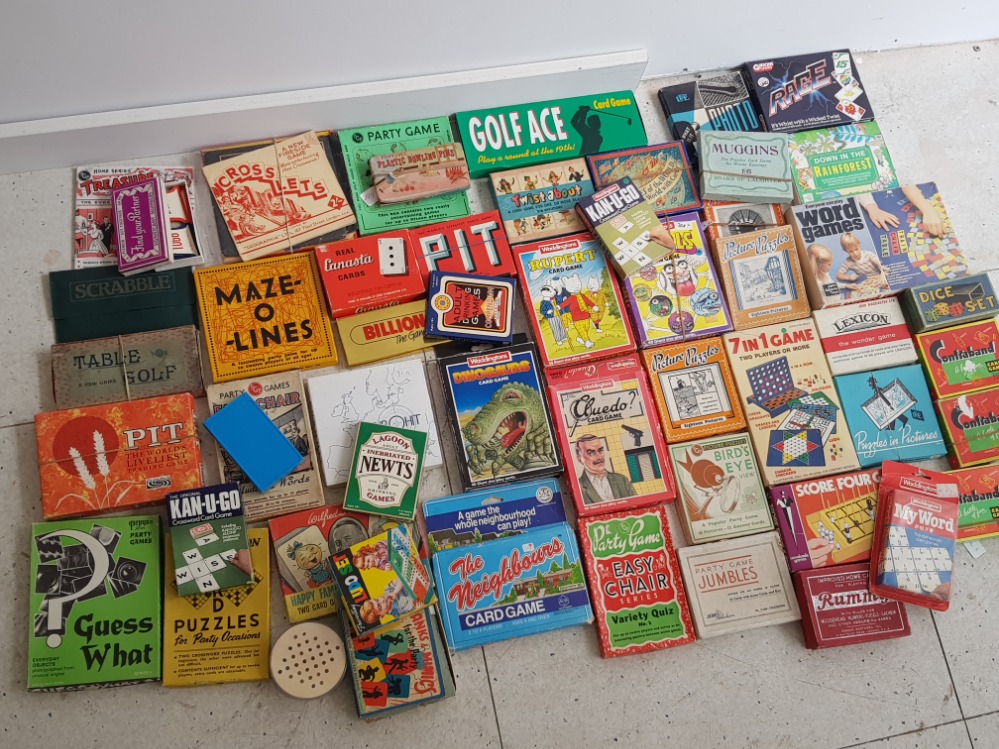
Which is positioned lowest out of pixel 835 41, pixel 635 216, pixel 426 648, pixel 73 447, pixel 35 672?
pixel 426 648

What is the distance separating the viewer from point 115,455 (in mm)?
1907

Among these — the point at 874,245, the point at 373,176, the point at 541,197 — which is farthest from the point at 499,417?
the point at 874,245

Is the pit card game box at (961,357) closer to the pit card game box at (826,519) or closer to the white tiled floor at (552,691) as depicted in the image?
the pit card game box at (826,519)

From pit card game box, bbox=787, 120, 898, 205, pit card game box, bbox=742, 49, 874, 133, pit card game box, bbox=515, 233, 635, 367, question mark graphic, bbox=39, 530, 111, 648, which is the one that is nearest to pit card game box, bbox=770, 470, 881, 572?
pit card game box, bbox=515, 233, 635, 367

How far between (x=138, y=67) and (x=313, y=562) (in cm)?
124

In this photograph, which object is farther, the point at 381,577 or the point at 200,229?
the point at 200,229

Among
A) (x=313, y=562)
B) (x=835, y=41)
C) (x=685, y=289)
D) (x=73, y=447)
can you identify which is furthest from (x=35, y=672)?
(x=835, y=41)

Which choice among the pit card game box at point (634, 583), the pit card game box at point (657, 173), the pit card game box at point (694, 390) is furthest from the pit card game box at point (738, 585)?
the pit card game box at point (657, 173)

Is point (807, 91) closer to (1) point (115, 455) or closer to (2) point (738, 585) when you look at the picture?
(2) point (738, 585)

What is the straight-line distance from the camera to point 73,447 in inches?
75.0

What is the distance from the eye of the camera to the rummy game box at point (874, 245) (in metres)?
2.11

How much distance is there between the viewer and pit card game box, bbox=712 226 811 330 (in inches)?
82.9

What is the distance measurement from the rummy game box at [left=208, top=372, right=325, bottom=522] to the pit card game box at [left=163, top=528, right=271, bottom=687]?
0.11m

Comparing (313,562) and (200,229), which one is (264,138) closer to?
(200,229)
